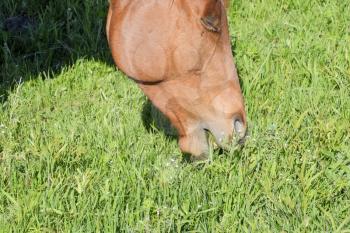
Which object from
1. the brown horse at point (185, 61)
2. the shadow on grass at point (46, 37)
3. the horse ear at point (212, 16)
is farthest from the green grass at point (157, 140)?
the horse ear at point (212, 16)

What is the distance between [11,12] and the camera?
4574 millimetres

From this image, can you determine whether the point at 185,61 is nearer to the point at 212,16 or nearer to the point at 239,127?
the point at 212,16

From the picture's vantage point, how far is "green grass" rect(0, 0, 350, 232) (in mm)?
2564

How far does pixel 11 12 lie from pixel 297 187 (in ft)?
8.12

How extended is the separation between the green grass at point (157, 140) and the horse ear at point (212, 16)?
49cm

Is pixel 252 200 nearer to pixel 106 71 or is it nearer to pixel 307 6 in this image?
pixel 106 71

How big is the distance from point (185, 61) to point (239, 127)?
33 cm

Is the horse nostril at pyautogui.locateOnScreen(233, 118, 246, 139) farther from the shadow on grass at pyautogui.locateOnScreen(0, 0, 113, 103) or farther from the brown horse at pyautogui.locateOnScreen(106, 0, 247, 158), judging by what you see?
the shadow on grass at pyautogui.locateOnScreen(0, 0, 113, 103)

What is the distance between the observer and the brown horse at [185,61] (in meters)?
2.51

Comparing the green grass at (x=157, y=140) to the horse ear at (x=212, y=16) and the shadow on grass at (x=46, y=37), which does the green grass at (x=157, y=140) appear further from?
the horse ear at (x=212, y=16)

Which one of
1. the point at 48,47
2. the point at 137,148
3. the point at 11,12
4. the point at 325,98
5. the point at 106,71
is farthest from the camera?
the point at 11,12

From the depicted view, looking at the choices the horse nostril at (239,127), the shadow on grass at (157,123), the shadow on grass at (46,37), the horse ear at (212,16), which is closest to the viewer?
the horse ear at (212,16)

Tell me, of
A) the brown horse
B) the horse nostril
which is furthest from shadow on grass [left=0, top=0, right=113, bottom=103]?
the horse nostril

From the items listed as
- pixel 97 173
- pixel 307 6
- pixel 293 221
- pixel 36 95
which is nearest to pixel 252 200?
pixel 293 221
